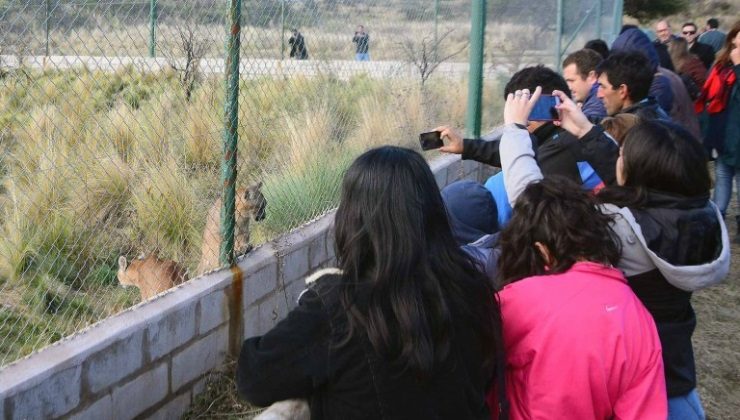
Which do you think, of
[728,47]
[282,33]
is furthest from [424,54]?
[728,47]

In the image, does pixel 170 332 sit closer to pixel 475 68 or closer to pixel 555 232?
pixel 555 232

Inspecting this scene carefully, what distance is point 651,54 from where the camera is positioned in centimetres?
649

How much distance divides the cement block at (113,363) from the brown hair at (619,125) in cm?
228

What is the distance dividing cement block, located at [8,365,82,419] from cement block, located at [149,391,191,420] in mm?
495

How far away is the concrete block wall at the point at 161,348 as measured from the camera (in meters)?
2.57

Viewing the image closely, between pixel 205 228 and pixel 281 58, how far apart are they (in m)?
1.44

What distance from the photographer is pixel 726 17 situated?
43938mm

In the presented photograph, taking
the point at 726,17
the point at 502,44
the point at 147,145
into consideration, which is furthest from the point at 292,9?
the point at 726,17

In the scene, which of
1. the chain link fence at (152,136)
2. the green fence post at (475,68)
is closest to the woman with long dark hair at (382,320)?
the chain link fence at (152,136)

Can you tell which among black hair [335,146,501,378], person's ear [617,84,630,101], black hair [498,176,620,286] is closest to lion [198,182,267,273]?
black hair [498,176,620,286]

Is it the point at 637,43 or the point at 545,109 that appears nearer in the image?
the point at 545,109

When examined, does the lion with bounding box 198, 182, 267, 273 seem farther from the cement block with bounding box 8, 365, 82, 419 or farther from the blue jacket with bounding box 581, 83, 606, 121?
the blue jacket with bounding box 581, 83, 606, 121

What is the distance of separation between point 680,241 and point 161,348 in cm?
196

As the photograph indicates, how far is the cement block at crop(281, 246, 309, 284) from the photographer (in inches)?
157
